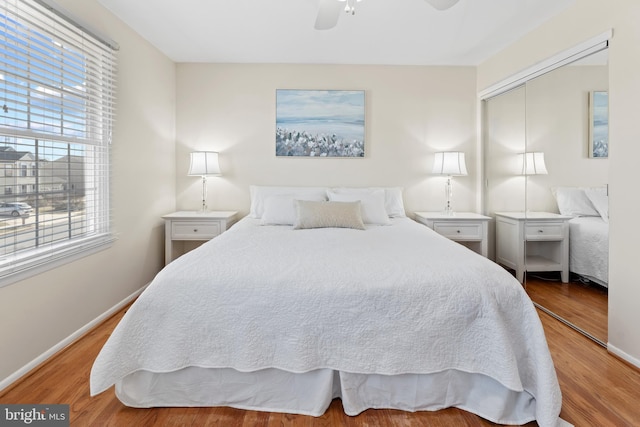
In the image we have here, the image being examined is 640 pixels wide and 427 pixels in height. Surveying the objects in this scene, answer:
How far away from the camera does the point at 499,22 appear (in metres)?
2.90

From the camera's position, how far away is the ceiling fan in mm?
2039

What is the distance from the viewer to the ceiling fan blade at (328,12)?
7.04 ft

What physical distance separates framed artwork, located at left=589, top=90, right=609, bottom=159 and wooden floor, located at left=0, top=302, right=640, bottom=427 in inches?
52.9

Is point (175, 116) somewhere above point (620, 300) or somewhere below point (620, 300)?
above

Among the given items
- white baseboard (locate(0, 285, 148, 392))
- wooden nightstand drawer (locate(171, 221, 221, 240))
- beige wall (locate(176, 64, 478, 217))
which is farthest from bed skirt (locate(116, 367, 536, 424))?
beige wall (locate(176, 64, 478, 217))

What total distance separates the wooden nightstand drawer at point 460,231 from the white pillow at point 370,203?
0.66 metres

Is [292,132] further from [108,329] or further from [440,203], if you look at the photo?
[108,329]

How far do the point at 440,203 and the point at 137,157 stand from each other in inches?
126

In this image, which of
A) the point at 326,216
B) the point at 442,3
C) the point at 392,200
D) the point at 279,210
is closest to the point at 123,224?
the point at 279,210

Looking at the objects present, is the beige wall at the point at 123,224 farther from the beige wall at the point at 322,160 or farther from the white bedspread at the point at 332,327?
the white bedspread at the point at 332,327

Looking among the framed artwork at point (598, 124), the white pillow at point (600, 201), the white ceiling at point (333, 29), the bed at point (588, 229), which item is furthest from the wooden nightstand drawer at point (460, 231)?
the white ceiling at point (333, 29)

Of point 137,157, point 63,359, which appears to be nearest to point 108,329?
point 63,359

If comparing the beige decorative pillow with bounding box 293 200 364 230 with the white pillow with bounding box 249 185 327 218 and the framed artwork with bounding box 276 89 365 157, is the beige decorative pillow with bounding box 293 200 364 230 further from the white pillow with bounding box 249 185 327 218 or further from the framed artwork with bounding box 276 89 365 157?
the framed artwork with bounding box 276 89 365 157

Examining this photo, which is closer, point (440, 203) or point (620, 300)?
point (620, 300)
